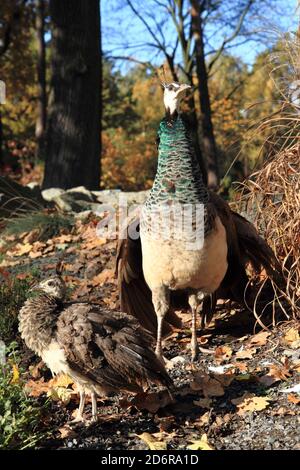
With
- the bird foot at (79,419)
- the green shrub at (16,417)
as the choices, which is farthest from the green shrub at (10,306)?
Result: the bird foot at (79,419)

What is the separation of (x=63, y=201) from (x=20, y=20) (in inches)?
565

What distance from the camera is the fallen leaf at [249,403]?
131 inches

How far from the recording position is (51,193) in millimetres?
8500

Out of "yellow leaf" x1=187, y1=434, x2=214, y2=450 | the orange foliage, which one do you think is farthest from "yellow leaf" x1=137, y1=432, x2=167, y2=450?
the orange foliage

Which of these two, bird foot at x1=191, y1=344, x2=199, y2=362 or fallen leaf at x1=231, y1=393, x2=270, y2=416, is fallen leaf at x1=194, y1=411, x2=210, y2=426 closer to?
fallen leaf at x1=231, y1=393, x2=270, y2=416

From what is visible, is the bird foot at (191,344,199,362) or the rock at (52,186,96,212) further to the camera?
the rock at (52,186,96,212)

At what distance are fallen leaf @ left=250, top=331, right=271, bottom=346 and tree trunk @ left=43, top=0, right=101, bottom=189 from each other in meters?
5.26

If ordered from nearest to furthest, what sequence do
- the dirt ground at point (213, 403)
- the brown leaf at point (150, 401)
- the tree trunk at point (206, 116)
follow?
the dirt ground at point (213, 403) < the brown leaf at point (150, 401) < the tree trunk at point (206, 116)

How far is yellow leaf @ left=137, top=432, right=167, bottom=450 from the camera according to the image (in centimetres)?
295

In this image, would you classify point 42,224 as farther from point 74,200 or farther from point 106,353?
point 106,353

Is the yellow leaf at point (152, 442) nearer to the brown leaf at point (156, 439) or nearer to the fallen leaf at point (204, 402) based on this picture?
the brown leaf at point (156, 439)

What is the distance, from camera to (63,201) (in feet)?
26.1

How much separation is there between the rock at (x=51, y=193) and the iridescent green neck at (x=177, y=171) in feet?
14.6

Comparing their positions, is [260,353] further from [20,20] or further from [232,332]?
[20,20]
